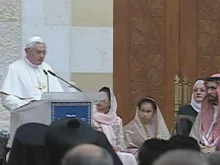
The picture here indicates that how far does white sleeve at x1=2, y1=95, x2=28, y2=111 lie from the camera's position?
362 inches

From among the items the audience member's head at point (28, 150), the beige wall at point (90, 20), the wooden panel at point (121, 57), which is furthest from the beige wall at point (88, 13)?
the audience member's head at point (28, 150)

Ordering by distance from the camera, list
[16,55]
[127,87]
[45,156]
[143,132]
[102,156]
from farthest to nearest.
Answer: [127,87] < [16,55] < [143,132] < [45,156] < [102,156]

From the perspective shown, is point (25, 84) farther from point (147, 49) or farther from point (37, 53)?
point (147, 49)

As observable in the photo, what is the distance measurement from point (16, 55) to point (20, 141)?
7.24 meters

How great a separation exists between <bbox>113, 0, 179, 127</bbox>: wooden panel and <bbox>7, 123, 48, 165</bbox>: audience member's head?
7.91m

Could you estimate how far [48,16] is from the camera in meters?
11.8

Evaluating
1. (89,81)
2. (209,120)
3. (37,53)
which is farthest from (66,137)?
(89,81)

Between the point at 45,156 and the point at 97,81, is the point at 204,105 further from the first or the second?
the point at 45,156

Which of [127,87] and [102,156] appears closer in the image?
[102,156]

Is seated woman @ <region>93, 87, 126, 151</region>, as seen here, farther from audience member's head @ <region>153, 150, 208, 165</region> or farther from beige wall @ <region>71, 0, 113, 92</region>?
audience member's head @ <region>153, 150, 208, 165</region>

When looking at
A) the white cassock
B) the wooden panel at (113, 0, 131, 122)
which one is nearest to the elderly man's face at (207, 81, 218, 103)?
the white cassock

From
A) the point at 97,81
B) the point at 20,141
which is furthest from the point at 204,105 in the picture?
the point at 20,141

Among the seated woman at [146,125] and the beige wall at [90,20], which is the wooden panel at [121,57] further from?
the seated woman at [146,125]

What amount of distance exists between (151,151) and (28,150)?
67 centimetres
